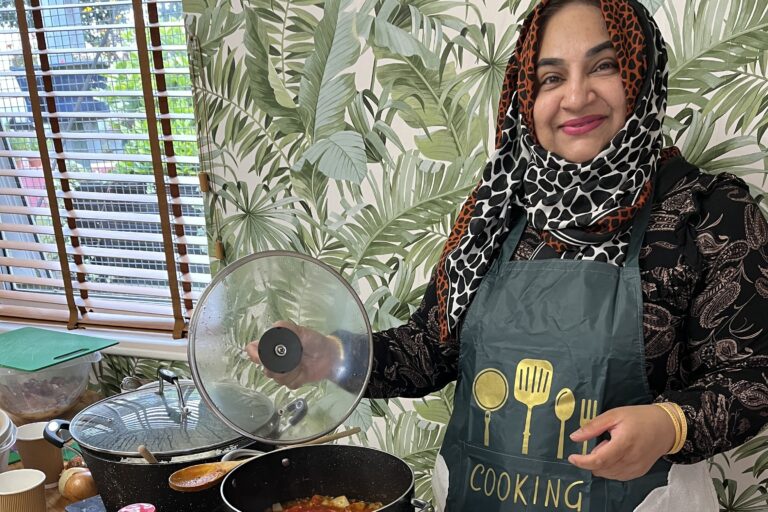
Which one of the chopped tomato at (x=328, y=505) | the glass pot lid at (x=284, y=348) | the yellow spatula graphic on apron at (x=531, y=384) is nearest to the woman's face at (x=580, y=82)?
the yellow spatula graphic on apron at (x=531, y=384)

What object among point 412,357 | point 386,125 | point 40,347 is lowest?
point 40,347

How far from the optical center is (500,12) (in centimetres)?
157

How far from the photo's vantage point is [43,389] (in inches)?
76.2

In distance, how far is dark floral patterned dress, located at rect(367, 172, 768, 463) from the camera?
1.05m

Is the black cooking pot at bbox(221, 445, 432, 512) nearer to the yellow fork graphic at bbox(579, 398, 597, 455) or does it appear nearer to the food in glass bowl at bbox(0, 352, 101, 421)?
the yellow fork graphic at bbox(579, 398, 597, 455)

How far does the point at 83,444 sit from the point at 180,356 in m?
0.86

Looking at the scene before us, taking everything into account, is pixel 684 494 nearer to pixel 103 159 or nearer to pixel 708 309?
pixel 708 309

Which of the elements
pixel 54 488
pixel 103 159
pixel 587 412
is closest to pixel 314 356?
pixel 587 412

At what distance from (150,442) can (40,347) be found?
0.83m

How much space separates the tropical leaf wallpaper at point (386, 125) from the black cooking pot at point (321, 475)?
58cm

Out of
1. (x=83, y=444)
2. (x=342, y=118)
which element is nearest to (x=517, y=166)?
(x=342, y=118)

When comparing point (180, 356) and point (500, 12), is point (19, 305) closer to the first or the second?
point (180, 356)

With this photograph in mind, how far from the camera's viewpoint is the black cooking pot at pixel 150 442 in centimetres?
121

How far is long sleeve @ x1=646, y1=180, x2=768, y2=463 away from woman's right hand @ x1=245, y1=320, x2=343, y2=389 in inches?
20.5
